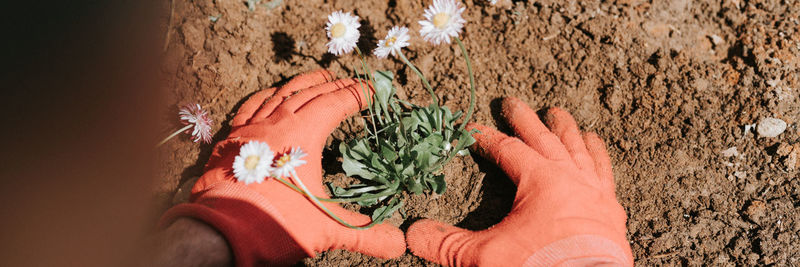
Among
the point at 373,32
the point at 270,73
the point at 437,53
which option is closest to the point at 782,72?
the point at 437,53

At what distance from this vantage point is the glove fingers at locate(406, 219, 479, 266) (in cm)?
212

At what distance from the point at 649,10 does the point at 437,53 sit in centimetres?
136

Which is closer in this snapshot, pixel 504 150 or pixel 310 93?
pixel 504 150

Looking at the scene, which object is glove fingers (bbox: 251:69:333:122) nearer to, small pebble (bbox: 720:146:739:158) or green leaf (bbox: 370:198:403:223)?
green leaf (bbox: 370:198:403:223)

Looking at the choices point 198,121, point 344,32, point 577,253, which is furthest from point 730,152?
point 198,121

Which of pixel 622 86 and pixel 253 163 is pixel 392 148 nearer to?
pixel 253 163

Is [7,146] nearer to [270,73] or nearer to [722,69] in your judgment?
[270,73]

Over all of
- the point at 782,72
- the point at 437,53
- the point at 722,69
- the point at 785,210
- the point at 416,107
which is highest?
the point at 437,53

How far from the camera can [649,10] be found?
2867mm

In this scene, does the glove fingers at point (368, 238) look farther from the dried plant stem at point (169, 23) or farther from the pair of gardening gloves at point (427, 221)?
the dried plant stem at point (169, 23)

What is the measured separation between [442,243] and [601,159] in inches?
38.1

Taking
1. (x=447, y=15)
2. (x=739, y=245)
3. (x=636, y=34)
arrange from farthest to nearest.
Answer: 1. (x=636, y=34)
2. (x=739, y=245)
3. (x=447, y=15)

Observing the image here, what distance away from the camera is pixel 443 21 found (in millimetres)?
1871

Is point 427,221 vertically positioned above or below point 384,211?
below
